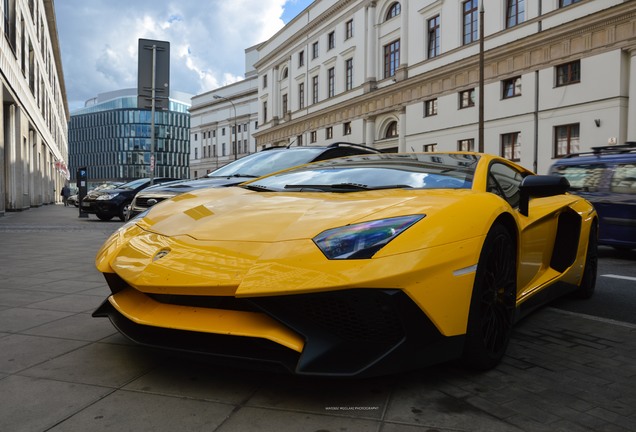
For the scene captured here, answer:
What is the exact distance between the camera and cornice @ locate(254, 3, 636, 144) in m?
20.0

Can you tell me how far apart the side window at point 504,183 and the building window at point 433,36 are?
91.5ft

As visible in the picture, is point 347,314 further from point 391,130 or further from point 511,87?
point 391,130

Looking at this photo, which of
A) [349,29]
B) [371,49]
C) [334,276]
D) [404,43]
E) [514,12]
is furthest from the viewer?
A: [349,29]

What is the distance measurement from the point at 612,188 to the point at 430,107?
23239 mm

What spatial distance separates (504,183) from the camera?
11.3ft

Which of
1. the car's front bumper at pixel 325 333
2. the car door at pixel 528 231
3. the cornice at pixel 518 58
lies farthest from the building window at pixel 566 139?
the car's front bumper at pixel 325 333

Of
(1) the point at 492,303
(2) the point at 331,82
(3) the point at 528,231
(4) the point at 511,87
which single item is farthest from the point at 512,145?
(1) the point at 492,303

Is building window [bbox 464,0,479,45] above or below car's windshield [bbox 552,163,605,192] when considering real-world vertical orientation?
above

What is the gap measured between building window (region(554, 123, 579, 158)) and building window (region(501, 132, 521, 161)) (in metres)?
1.92

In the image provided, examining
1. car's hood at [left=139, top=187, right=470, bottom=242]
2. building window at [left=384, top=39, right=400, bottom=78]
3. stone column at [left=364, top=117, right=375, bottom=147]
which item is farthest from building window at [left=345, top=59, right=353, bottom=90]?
car's hood at [left=139, top=187, right=470, bottom=242]

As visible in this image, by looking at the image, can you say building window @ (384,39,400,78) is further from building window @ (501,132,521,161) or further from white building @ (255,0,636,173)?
building window @ (501,132,521,161)

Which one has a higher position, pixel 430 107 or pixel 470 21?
pixel 470 21

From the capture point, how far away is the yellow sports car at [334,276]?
2.06m

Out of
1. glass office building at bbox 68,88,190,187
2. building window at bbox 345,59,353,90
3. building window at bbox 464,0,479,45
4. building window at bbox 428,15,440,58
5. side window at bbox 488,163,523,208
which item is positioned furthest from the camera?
glass office building at bbox 68,88,190,187
